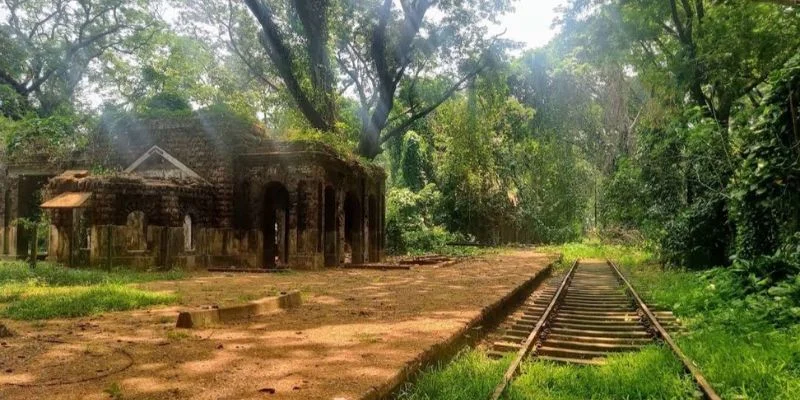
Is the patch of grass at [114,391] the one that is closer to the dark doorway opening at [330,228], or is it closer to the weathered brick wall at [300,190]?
the weathered brick wall at [300,190]

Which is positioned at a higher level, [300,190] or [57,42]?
[57,42]

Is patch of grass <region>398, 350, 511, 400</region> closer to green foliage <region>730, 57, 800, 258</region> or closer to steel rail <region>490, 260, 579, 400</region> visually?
steel rail <region>490, 260, 579, 400</region>

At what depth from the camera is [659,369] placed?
5371 millimetres

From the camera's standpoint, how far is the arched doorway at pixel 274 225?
63.1ft

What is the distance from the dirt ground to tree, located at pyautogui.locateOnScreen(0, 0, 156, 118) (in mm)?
28639

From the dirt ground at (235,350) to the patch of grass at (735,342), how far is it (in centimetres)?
279

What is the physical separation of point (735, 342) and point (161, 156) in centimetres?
1777

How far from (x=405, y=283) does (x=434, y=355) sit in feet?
24.8

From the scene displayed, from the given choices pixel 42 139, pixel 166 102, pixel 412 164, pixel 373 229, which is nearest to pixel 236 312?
pixel 373 229

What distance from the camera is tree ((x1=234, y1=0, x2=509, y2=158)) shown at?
72.9ft

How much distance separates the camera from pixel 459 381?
16.9 ft

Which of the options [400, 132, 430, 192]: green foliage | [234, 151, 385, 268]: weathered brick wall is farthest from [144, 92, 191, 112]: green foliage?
[400, 132, 430, 192]: green foliage

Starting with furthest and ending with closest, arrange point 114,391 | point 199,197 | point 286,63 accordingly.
→ point 286,63 → point 199,197 → point 114,391

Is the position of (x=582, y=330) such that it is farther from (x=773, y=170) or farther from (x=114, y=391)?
(x=114, y=391)
